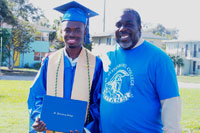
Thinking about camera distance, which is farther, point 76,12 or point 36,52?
point 36,52

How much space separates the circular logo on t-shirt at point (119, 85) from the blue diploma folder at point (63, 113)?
10.5 inches

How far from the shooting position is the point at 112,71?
9.07 feet

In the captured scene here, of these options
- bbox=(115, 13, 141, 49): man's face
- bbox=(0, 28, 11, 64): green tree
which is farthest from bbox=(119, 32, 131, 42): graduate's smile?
bbox=(0, 28, 11, 64): green tree

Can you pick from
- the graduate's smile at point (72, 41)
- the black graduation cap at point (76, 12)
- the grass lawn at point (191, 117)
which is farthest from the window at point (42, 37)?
the graduate's smile at point (72, 41)

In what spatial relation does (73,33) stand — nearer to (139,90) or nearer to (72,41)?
(72,41)

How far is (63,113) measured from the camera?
8.84 feet

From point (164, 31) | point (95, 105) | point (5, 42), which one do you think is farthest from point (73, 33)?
point (164, 31)

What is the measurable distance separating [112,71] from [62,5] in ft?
3.54

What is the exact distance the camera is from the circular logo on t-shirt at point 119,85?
2.60 meters

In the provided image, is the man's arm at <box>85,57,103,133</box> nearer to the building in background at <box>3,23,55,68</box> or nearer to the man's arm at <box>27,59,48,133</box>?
the man's arm at <box>27,59,48,133</box>

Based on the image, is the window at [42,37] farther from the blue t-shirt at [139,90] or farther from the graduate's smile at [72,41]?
the blue t-shirt at [139,90]

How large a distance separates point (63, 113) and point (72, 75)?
53 centimetres

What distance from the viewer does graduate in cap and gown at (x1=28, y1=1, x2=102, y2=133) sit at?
301cm

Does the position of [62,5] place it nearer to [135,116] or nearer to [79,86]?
[79,86]
